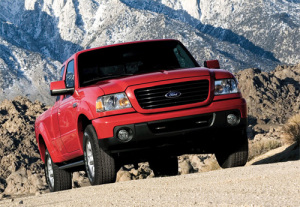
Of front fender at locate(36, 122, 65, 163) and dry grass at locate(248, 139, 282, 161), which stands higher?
front fender at locate(36, 122, 65, 163)

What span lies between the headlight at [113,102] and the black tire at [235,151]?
5.35 feet

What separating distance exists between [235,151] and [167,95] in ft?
5.35

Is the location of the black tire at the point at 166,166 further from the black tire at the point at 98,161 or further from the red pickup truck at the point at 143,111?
the black tire at the point at 98,161

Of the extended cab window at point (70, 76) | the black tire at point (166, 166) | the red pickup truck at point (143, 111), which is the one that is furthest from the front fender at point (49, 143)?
the black tire at point (166, 166)

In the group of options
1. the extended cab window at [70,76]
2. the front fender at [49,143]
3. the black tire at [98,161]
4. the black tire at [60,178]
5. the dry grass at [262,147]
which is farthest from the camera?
the dry grass at [262,147]

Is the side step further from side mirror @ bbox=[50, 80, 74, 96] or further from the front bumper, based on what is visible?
the front bumper

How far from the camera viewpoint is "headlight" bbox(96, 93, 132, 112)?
25.9 ft

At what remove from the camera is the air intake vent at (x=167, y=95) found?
7.91m

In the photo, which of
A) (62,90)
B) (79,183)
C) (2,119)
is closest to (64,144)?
(62,90)

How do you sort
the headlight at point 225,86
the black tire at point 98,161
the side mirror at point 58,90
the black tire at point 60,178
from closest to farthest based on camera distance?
the black tire at point 98,161 → the headlight at point 225,86 → the side mirror at point 58,90 → the black tire at point 60,178

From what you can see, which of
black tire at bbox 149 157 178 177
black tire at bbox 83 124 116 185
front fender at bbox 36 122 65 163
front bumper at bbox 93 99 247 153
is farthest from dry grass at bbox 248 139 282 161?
black tire at bbox 83 124 116 185

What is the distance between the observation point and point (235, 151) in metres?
8.98

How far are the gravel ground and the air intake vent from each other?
96 centimetres

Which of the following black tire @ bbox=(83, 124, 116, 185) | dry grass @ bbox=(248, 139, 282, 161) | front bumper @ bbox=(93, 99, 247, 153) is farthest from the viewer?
dry grass @ bbox=(248, 139, 282, 161)
